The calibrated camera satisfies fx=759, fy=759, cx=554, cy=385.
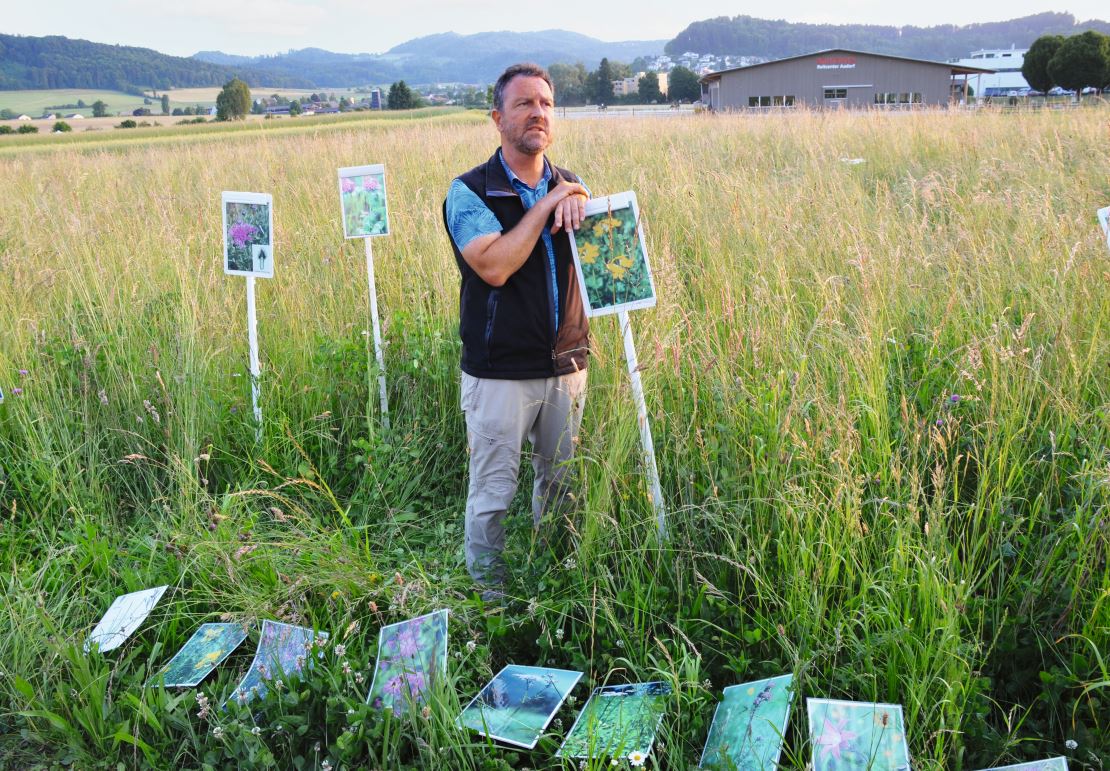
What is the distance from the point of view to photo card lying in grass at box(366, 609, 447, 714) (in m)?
2.08

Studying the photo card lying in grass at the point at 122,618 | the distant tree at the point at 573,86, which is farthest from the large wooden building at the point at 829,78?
the distant tree at the point at 573,86

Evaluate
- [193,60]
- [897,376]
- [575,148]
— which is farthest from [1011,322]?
[193,60]

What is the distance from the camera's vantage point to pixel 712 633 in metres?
2.33

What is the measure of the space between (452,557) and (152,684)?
1.13 metres

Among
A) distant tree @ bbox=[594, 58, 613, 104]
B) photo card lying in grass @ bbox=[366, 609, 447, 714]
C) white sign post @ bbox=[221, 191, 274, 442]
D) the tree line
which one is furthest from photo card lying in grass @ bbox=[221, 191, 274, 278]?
distant tree @ bbox=[594, 58, 613, 104]

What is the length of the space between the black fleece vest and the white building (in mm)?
64260

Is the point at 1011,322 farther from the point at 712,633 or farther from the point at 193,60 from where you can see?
the point at 193,60

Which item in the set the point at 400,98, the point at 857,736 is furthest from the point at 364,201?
the point at 400,98

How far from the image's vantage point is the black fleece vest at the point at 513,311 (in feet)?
8.63

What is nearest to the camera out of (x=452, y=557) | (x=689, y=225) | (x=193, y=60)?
(x=452, y=557)

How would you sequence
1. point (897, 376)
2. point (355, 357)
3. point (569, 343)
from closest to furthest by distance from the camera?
point (569, 343) < point (897, 376) < point (355, 357)

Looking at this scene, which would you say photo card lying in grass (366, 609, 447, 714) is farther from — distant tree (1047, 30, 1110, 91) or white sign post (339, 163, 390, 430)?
distant tree (1047, 30, 1110, 91)

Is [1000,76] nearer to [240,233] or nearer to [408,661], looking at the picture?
[240,233]

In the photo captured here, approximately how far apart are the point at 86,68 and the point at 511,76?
195 metres
